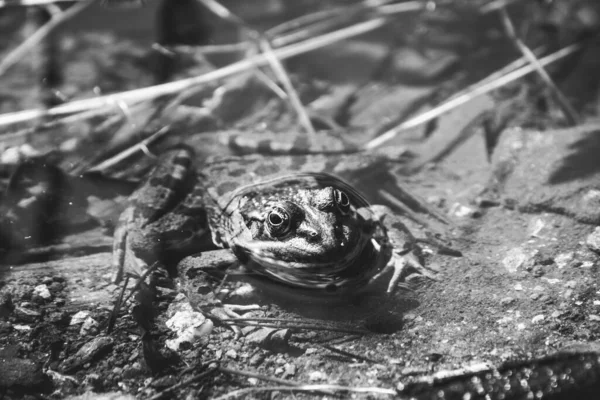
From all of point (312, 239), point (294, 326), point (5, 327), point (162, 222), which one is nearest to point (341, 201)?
point (312, 239)

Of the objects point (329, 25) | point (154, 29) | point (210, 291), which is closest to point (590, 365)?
point (210, 291)

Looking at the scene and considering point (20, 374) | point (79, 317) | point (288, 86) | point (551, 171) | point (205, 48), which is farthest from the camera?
point (205, 48)

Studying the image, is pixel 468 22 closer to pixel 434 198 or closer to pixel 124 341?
pixel 434 198

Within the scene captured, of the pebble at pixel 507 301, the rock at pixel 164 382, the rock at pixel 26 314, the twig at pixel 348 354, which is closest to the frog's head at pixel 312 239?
the twig at pixel 348 354

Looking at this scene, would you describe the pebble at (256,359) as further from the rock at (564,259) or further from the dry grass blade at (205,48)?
the dry grass blade at (205,48)

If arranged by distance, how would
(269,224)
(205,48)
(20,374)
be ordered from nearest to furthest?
(20,374)
(269,224)
(205,48)

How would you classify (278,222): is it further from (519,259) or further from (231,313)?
(519,259)

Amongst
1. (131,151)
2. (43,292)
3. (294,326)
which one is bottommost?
(294,326)
